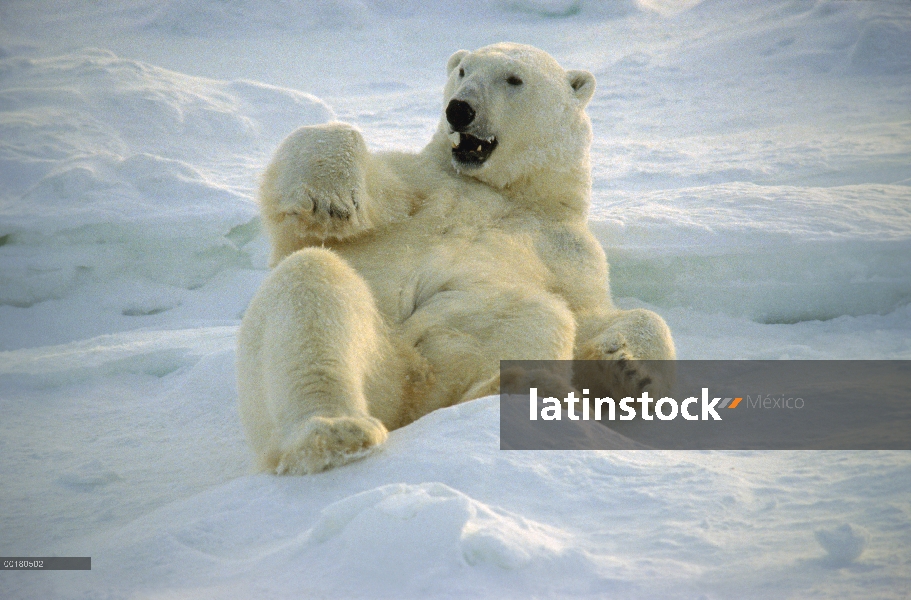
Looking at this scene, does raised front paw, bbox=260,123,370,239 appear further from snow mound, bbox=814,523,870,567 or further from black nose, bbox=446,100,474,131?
snow mound, bbox=814,523,870,567

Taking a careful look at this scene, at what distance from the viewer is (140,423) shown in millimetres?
3137

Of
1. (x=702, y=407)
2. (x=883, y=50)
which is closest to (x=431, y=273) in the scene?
(x=702, y=407)

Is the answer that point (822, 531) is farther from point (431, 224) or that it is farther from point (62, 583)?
point (431, 224)

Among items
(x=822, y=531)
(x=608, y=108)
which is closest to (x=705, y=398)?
(x=822, y=531)

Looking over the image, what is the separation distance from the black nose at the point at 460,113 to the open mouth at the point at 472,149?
6cm

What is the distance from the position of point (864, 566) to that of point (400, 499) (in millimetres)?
885

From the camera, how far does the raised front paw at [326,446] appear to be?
200 centimetres

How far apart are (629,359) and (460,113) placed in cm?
112

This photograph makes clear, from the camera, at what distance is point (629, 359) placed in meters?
2.71

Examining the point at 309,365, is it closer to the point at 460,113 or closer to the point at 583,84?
the point at 460,113

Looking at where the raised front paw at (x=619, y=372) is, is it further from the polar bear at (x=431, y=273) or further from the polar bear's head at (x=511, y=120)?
the polar bear's head at (x=511, y=120)

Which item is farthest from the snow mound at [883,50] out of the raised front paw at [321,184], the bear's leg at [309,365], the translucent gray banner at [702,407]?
the bear's leg at [309,365]

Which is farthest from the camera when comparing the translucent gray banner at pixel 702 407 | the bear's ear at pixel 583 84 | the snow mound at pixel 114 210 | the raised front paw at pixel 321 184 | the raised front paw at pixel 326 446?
the snow mound at pixel 114 210

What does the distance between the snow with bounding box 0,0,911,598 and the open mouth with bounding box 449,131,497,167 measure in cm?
123
